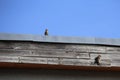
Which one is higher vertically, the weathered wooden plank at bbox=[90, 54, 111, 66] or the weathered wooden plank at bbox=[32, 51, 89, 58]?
the weathered wooden plank at bbox=[32, 51, 89, 58]

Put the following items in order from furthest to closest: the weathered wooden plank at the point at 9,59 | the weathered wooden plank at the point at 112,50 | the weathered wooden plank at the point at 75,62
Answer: the weathered wooden plank at the point at 112,50, the weathered wooden plank at the point at 75,62, the weathered wooden plank at the point at 9,59

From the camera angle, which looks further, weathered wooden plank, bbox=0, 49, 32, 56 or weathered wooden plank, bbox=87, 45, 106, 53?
weathered wooden plank, bbox=87, 45, 106, 53

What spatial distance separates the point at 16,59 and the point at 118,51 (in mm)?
1024

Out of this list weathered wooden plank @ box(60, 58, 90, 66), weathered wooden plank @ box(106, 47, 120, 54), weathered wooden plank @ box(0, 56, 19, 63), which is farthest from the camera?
weathered wooden plank @ box(106, 47, 120, 54)

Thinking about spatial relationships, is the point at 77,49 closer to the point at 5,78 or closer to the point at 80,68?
the point at 80,68

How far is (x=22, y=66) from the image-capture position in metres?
2.66

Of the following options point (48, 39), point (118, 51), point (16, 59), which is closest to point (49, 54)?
point (48, 39)

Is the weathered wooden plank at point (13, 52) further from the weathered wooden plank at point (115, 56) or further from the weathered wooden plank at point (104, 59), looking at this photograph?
the weathered wooden plank at point (115, 56)

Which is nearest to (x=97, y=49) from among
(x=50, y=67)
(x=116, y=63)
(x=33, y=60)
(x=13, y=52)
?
(x=116, y=63)

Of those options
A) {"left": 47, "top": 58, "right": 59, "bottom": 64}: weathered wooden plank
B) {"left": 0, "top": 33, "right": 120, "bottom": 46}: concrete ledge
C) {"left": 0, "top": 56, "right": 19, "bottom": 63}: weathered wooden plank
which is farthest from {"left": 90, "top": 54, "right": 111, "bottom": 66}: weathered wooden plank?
{"left": 0, "top": 56, "right": 19, "bottom": 63}: weathered wooden plank

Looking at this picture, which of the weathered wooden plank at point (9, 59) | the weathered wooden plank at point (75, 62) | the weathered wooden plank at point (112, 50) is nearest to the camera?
the weathered wooden plank at point (9, 59)

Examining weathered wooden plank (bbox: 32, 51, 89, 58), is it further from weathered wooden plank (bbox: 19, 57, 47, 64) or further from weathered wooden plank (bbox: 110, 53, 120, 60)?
weathered wooden plank (bbox: 110, 53, 120, 60)

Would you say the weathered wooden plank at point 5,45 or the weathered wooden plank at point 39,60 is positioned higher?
the weathered wooden plank at point 5,45

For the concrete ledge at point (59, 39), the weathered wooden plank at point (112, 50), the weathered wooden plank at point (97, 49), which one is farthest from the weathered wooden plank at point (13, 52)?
the weathered wooden plank at point (112, 50)
